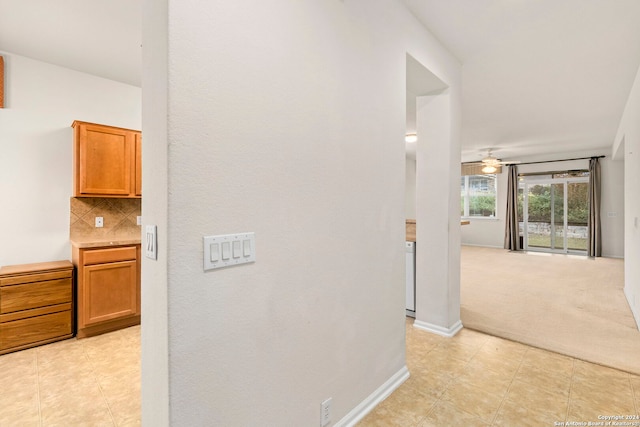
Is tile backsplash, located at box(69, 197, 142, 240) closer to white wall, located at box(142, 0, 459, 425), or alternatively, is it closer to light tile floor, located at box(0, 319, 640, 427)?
light tile floor, located at box(0, 319, 640, 427)

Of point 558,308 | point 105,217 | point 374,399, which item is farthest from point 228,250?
point 558,308

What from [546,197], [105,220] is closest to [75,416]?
[105,220]

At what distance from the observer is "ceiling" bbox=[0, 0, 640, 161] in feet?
7.32

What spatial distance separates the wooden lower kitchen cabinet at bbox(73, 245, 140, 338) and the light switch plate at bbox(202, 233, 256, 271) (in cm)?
256

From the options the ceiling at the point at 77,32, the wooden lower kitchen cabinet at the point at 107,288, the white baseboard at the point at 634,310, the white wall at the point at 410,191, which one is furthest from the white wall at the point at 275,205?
the white wall at the point at 410,191

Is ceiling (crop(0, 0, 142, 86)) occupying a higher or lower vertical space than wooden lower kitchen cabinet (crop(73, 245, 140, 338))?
higher

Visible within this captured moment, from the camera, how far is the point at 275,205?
131 cm

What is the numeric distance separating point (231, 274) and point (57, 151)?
323cm

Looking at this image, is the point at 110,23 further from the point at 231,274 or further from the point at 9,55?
the point at 231,274

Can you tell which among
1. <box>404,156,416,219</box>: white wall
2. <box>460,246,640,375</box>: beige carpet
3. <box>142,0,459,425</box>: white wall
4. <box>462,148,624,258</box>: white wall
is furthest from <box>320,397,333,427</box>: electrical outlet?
<box>462,148,624,258</box>: white wall

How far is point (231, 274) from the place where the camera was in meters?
1.16

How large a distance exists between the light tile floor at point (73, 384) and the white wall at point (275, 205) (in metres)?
0.98

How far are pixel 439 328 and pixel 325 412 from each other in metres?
1.76

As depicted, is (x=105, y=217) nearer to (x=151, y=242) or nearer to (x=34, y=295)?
(x=34, y=295)
